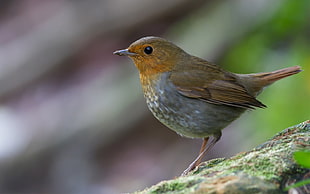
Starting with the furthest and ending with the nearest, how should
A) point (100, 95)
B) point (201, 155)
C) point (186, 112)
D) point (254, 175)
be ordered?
point (100, 95)
point (186, 112)
point (201, 155)
point (254, 175)

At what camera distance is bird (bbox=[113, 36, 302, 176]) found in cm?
468

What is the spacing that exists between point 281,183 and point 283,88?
3464 mm

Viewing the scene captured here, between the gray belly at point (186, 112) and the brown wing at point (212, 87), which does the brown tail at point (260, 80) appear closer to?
the brown wing at point (212, 87)

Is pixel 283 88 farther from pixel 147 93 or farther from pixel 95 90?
pixel 95 90

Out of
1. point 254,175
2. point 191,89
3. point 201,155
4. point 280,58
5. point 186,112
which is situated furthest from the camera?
point 280,58

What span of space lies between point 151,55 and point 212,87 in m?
0.61

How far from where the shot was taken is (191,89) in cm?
483

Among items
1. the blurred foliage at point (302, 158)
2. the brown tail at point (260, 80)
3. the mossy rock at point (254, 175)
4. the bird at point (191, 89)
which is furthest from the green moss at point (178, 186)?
the brown tail at point (260, 80)

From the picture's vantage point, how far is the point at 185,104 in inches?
186

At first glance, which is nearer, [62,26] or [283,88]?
[283,88]

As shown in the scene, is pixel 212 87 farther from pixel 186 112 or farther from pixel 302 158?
pixel 302 158

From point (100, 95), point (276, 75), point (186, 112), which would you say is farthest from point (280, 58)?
point (100, 95)

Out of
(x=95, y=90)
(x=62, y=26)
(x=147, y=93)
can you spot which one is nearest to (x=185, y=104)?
(x=147, y=93)

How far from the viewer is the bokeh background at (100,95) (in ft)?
26.9
